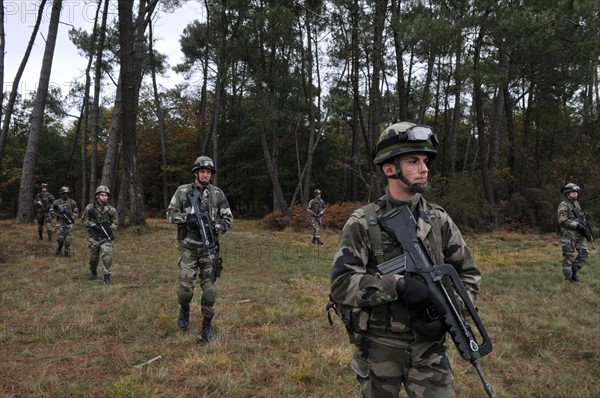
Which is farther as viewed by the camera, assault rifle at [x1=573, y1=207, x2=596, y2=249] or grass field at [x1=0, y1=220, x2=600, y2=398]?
assault rifle at [x1=573, y1=207, x2=596, y2=249]

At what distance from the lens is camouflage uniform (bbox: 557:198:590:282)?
878cm

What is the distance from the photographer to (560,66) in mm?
19797

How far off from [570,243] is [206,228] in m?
8.05

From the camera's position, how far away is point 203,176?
18.2ft

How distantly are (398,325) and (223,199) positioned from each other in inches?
164

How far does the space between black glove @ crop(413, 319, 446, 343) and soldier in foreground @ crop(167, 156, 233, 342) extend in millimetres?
3768

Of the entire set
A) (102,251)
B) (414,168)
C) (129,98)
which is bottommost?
(102,251)

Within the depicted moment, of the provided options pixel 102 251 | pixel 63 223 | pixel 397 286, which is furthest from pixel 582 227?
pixel 63 223

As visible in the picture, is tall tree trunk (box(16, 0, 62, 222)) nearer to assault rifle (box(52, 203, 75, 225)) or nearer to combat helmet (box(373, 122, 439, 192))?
assault rifle (box(52, 203, 75, 225))

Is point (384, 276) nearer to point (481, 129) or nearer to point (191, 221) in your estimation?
point (191, 221)

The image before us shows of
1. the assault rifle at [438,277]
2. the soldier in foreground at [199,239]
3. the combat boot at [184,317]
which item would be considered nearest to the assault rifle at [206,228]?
the soldier in foreground at [199,239]

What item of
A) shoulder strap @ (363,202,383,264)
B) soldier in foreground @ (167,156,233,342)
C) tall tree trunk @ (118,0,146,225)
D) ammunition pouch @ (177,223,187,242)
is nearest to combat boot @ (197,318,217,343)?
soldier in foreground @ (167,156,233,342)

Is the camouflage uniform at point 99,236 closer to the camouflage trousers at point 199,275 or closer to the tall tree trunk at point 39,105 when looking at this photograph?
the camouflage trousers at point 199,275

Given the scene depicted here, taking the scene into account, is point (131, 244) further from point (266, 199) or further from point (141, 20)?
point (266, 199)
